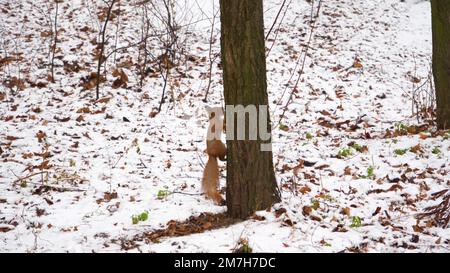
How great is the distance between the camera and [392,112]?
8.53 meters

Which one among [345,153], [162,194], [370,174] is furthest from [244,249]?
[345,153]

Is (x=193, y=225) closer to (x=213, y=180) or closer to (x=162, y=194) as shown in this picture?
(x=213, y=180)

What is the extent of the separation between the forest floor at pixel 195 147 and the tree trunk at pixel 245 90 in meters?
0.24

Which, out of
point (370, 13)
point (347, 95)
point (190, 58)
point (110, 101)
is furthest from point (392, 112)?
point (370, 13)

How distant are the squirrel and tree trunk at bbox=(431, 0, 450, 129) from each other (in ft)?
13.3

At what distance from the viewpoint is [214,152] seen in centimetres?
496

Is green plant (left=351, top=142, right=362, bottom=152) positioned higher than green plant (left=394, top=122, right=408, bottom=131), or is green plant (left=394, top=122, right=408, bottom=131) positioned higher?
green plant (left=394, top=122, right=408, bottom=131)

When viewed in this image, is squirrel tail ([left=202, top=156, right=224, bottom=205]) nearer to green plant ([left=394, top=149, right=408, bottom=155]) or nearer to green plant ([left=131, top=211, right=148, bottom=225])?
green plant ([left=131, top=211, right=148, bottom=225])

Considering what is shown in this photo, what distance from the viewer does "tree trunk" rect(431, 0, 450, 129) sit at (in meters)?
7.02

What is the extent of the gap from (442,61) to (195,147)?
13.7 ft

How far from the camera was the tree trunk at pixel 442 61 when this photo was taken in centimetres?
702

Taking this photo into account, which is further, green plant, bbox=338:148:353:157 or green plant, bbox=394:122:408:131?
green plant, bbox=394:122:408:131

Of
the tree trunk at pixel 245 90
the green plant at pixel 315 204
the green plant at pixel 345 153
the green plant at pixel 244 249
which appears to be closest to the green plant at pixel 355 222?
the green plant at pixel 315 204

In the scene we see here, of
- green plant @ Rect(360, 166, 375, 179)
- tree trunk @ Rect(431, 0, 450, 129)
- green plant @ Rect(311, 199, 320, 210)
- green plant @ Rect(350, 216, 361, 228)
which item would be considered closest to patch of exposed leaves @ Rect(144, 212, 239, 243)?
green plant @ Rect(311, 199, 320, 210)
